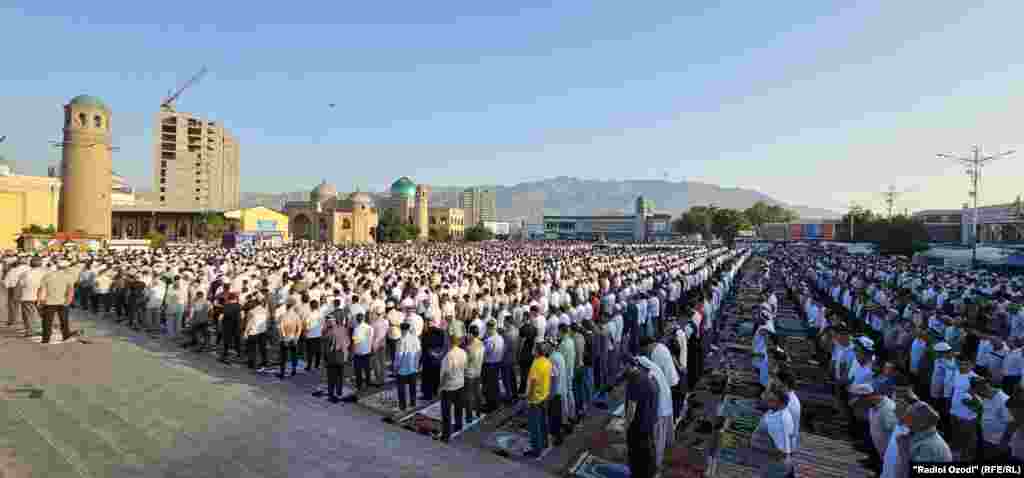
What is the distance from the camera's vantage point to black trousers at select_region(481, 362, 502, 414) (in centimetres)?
750

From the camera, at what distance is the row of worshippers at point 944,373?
5.30 metres

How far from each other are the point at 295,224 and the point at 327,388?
73.4 meters

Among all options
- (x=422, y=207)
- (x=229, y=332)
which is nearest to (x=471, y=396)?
(x=229, y=332)

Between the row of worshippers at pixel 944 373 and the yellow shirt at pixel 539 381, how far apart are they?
11.2 feet

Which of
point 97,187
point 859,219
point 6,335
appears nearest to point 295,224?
point 97,187

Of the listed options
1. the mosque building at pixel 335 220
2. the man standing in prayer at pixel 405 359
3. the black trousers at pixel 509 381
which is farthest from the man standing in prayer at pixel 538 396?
the mosque building at pixel 335 220

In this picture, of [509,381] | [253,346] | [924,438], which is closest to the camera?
[924,438]

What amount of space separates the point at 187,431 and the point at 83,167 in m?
56.9

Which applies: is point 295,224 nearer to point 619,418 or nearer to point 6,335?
point 6,335

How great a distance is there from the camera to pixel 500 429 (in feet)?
22.3

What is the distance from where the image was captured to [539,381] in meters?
5.93

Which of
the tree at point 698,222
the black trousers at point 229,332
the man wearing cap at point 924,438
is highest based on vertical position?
the tree at point 698,222

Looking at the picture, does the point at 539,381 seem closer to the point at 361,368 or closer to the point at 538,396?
the point at 538,396

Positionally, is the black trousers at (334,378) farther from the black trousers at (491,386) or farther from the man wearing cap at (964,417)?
the man wearing cap at (964,417)
